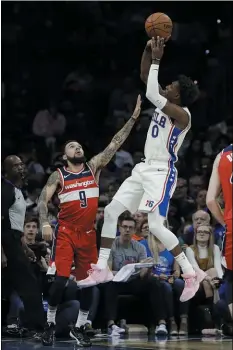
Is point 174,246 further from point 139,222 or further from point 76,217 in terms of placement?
point 139,222

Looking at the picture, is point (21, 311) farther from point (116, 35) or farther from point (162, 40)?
point (116, 35)

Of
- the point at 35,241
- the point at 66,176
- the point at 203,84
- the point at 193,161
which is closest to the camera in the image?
the point at 66,176

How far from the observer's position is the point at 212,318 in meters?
9.27

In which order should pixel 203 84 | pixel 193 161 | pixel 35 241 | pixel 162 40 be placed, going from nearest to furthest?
pixel 162 40, pixel 35 241, pixel 193 161, pixel 203 84

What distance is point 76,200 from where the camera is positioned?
27.4 feet

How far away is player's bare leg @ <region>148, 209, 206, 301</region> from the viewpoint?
7.96 meters

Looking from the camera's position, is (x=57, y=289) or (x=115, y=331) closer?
Result: (x=57, y=289)

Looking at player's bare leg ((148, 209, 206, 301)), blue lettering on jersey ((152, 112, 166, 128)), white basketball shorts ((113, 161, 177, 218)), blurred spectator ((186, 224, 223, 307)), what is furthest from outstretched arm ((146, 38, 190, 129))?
blurred spectator ((186, 224, 223, 307))

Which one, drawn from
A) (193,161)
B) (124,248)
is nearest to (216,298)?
(124,248)

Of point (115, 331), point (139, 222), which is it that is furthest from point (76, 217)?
point (139, 222)

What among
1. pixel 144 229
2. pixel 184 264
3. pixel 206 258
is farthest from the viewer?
pixel 144 229

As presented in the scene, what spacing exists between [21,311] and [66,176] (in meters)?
1.45

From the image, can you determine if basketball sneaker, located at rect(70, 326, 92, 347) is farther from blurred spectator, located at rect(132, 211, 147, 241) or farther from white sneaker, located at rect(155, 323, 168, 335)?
blurred spectator, located at rect(132, 211, 147, 241)

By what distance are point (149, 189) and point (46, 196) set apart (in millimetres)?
→ 966
